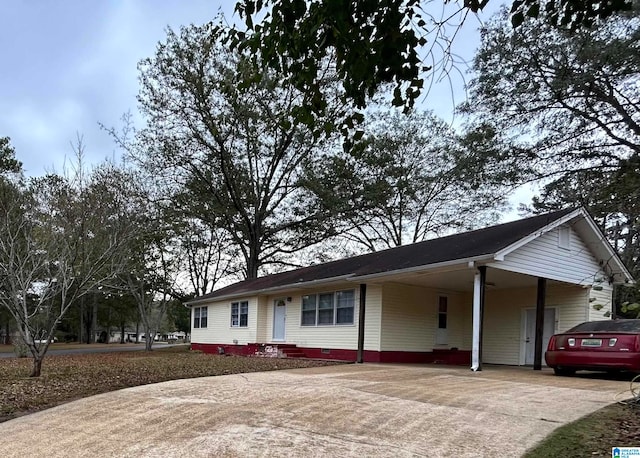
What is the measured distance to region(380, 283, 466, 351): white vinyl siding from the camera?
1559 centimetres

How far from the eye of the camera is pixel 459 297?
58.4ft

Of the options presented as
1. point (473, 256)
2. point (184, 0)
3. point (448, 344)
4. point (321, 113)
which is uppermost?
point (184, 0)

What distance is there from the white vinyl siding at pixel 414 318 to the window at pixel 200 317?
13.1 m

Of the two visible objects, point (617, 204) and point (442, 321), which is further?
point (442, 321)

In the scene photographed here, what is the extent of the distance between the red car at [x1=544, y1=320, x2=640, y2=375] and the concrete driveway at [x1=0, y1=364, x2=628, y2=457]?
3.65 ft

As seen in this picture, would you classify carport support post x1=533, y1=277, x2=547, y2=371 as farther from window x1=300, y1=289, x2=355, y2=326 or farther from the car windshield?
window x1=300, y1=289, x2=355, y2=326

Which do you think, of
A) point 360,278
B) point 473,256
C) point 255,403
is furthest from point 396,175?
point 255,403

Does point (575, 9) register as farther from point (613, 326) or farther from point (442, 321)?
point (442, 321)

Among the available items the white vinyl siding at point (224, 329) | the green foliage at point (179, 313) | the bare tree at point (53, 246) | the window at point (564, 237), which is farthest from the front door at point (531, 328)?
the green foliage at point (179, 313)

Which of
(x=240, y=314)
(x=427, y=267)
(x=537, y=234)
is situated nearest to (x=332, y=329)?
(x=427, y=267)

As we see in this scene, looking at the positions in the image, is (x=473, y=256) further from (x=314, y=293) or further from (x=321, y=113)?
(x=321, y=113)

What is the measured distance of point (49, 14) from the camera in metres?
9.17

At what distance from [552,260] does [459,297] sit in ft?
14.3

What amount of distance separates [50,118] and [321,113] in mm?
12618
